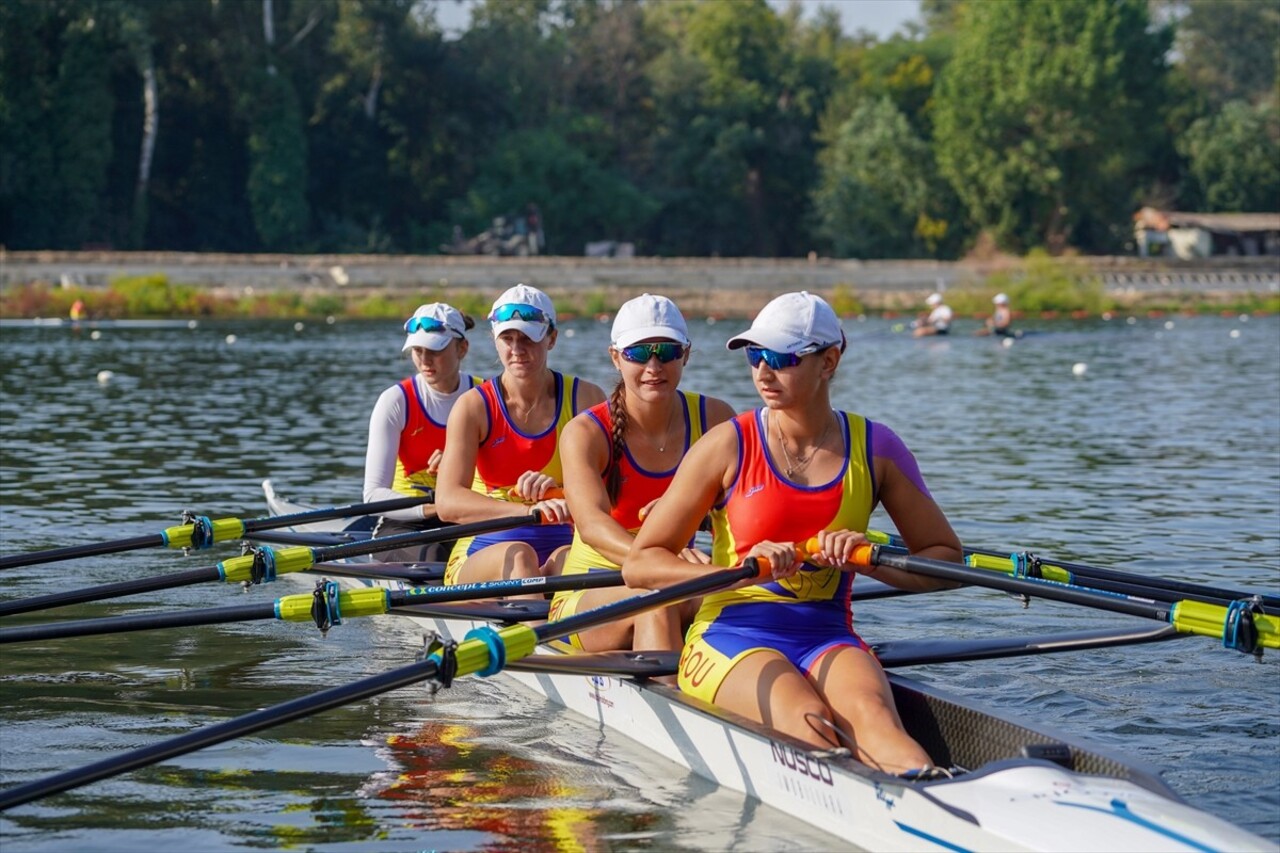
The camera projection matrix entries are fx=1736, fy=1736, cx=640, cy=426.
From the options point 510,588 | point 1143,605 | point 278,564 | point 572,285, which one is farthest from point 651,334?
point 572,285

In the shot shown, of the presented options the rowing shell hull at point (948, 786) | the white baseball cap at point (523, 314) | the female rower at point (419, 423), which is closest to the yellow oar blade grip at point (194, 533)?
the female rower at point (419, 423)

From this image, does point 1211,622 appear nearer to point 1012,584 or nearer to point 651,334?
point 1012,584

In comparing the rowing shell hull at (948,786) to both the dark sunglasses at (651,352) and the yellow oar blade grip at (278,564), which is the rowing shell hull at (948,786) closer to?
the dark sunglasses at (651,352)

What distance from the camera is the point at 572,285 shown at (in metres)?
52.5

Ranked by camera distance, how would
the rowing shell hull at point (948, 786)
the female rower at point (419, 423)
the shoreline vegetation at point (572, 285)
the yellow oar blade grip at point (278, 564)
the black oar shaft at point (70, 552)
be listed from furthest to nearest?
the shoreline vegetation at point (572, 285) < the female rower at point (419, 423) < the black oar shaft at point (70, 552) < the yellow oar blade grip at point (278, 564) < the rowing shell hull at point (948, 786)

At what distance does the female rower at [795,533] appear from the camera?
5684 millimetres

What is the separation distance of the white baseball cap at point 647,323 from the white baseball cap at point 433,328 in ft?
8.34

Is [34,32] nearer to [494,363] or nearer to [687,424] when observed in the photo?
[494,363]

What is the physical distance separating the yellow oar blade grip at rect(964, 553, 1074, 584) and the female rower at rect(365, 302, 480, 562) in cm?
304

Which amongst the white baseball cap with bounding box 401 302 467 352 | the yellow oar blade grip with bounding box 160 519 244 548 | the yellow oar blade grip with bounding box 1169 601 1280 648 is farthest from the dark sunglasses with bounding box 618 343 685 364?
the yellow oar blade grip with bounding box 160 519 244 548

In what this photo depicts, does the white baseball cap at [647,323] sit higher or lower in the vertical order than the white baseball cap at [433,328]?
higher

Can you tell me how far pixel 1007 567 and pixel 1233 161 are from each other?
222 feet

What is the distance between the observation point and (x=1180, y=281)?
5516cm

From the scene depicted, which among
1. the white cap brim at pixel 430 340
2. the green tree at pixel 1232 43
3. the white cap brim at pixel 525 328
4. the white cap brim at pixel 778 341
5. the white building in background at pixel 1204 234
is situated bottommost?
the white cap brim at pixel 430 340
